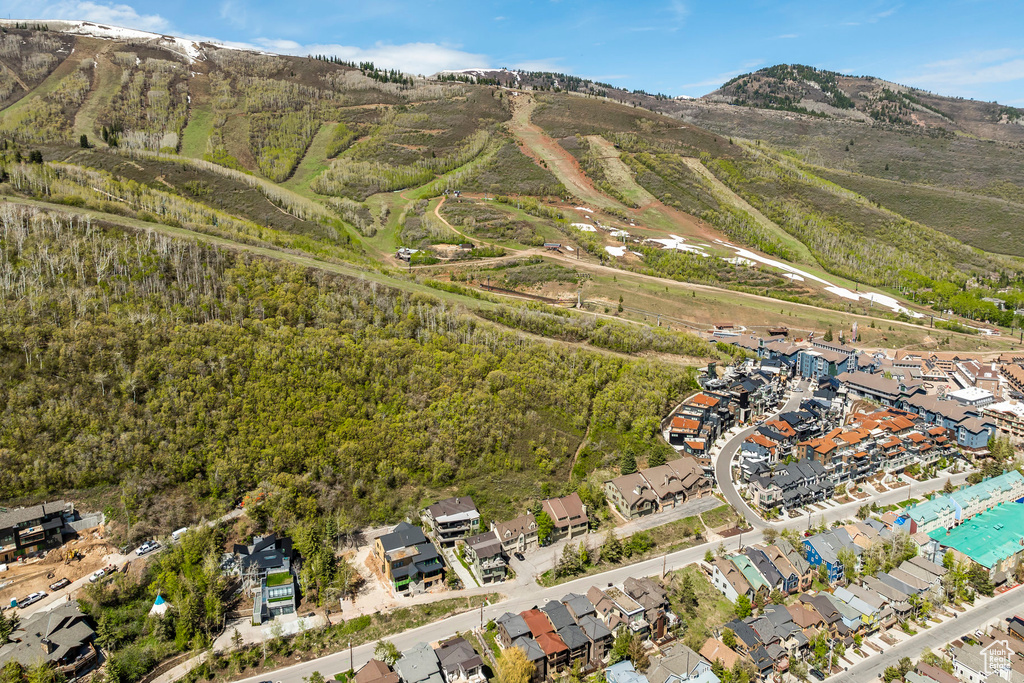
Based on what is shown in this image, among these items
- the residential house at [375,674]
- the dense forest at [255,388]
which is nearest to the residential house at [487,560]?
the dense forest at [255,388]

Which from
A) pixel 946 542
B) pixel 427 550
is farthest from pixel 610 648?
pixel 946 542

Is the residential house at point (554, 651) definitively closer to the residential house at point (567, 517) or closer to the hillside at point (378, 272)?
the residential house at point (567, 517)

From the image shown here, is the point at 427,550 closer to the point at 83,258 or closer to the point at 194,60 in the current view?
the point at 83,258

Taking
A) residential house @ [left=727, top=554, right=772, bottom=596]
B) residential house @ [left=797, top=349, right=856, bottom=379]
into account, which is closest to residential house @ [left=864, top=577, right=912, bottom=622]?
residential house @ [left=727, top=554, right=772, bottom=596]

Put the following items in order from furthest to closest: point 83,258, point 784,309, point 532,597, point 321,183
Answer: point 321,183 → point 784,309 → point 83,258 → point 532,597

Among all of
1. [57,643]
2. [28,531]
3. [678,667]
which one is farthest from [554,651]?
[28,531]

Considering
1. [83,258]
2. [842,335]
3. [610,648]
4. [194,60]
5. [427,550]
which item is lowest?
[610,648]
